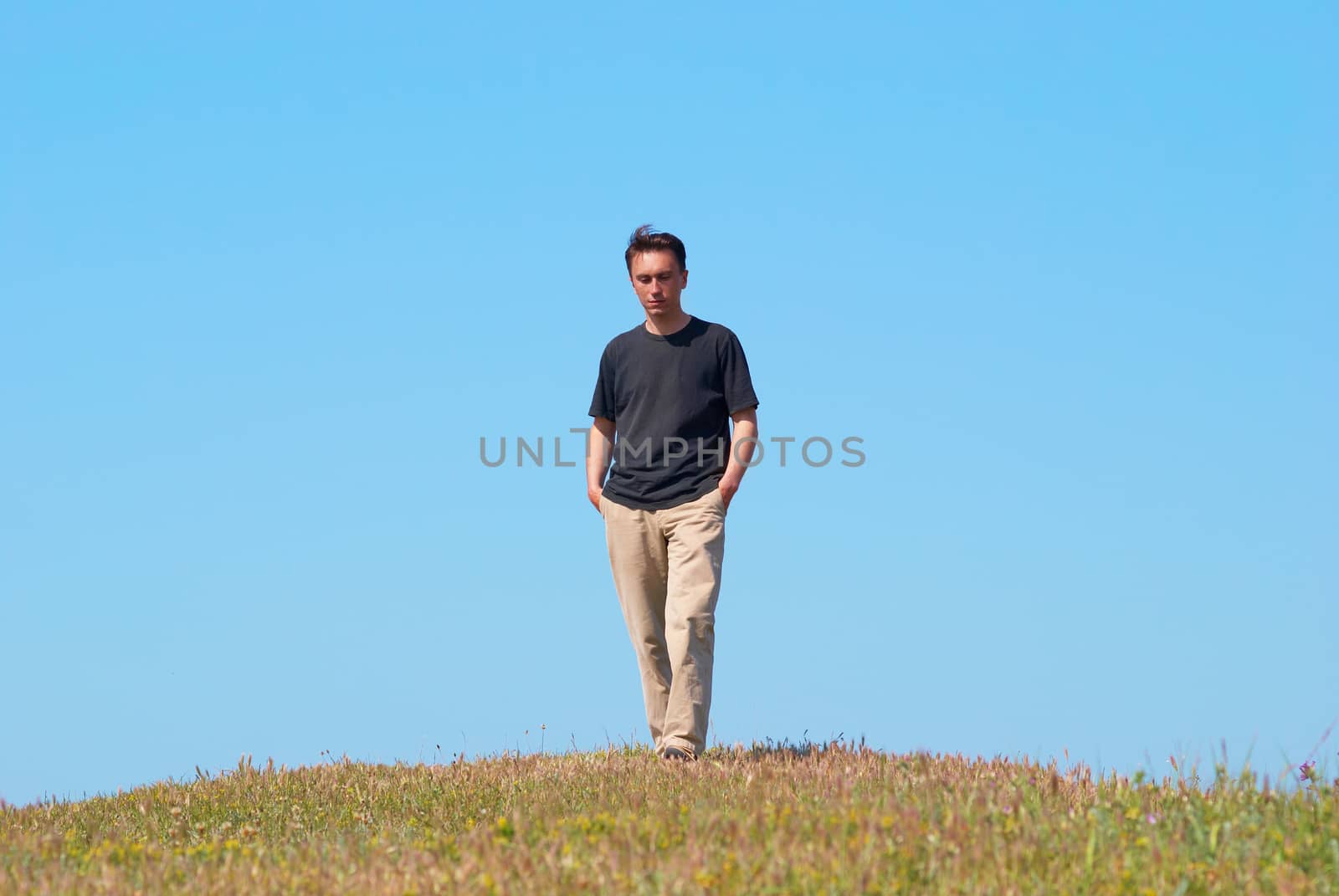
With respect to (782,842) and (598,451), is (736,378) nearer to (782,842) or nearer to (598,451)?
(598,451)

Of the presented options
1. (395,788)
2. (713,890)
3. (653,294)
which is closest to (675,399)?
(653,294)

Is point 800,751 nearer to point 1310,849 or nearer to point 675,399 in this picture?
point 675,399

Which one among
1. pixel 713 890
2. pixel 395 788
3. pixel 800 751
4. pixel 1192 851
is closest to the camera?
pixel 713 890

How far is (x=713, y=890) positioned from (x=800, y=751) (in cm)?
541

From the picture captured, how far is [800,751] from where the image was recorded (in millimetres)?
10039

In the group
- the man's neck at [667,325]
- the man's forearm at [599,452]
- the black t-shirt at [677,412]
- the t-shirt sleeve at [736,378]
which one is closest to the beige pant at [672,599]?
the black t-shirt at [677,412]

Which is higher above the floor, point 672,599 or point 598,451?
point 598,451

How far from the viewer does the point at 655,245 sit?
949 centimetres

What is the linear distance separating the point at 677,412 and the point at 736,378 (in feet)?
1.62

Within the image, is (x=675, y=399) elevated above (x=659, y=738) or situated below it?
above

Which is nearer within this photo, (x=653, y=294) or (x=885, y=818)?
(x=885, y=818)

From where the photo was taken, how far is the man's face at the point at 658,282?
943 centimetres

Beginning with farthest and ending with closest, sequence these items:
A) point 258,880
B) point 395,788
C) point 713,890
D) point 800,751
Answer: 1. point 800,751
2. point 395,788
3. point 258,880
4. point 713,890

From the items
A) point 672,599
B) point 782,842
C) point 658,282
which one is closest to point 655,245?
point 658,282
